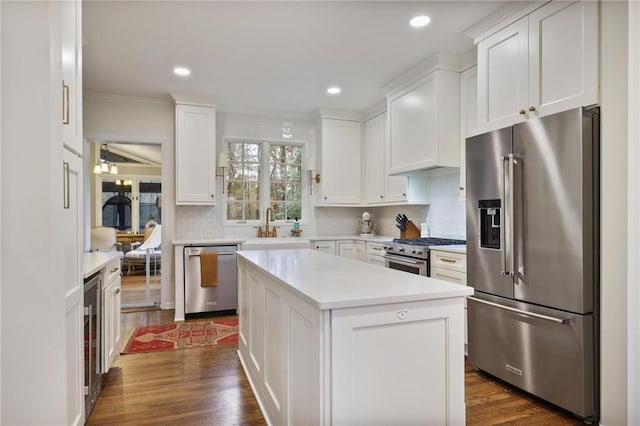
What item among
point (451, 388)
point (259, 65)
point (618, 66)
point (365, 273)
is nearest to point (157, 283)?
point (259, 65)

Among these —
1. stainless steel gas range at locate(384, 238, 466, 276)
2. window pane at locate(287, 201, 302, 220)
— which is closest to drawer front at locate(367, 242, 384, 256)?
stainless steel gas range at locate(384, 238, 466, 276)

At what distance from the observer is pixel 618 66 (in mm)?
1928

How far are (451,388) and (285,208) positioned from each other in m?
4.03

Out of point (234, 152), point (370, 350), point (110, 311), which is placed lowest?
point (110, 311)

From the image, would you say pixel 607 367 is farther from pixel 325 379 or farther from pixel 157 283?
pixel 157 283

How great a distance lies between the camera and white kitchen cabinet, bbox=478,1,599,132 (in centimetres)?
207

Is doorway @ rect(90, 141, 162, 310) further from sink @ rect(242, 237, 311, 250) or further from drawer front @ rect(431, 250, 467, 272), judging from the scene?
drawer front @ rect(431, 250, 467, 272)

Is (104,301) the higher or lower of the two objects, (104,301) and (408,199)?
the lower

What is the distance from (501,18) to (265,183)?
3476 millimetres

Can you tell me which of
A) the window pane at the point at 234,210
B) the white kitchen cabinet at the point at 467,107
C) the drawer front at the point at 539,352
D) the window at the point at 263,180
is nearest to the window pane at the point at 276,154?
the window at the point at 263,180

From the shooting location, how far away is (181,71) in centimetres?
368

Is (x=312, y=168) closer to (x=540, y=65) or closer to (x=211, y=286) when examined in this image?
(x=211, y=286)

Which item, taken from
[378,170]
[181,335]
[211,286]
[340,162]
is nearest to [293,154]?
[340,162]

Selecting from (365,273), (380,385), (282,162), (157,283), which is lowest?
(157,283)
